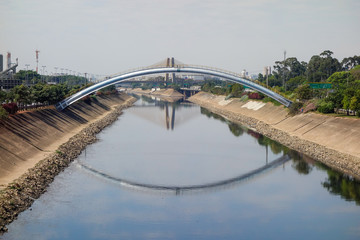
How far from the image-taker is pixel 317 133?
165 ft

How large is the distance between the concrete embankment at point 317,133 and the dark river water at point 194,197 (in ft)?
4.63

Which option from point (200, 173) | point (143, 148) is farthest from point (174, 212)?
point (143, 148)

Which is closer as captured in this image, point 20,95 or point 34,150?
point 34,150

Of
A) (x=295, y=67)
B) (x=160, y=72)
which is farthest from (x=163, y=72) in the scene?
(x=295, y=67)

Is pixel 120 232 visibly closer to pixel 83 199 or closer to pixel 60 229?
pixel 60 229

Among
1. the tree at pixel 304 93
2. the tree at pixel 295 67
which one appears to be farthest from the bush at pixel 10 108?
the tree at pixel 295 67

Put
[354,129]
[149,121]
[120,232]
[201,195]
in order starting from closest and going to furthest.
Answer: [120,232] → [201,195] → [354,129] → [149,121]

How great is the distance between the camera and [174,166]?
40.7 m

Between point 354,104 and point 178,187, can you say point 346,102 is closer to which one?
point 354,104

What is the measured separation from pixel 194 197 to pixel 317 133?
23.9 meters

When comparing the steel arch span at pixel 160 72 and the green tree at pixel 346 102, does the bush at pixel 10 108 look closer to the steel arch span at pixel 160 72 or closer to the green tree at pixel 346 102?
the steel arch span at pixel 160 72

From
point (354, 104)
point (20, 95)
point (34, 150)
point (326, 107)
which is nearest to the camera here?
point (34, 150)

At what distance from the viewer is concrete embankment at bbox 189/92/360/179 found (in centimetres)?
3950

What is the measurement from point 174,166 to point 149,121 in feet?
140
